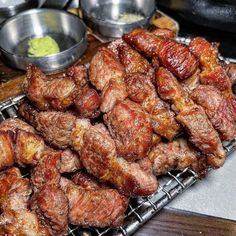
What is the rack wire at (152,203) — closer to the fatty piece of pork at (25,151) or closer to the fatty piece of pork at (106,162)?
the fatty piece of pork at (106,162)

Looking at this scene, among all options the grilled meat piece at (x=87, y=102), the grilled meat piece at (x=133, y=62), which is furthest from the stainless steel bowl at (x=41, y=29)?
the grilled meat piece at (x=87, y=102)

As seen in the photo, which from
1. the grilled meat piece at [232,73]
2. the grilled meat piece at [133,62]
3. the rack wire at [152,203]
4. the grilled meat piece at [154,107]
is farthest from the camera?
the grilled meat piece at [232,73]

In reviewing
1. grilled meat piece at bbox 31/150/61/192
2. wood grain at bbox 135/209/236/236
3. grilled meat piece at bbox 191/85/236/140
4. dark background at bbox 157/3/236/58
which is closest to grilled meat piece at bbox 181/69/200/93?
grilled meat piece at bbox 191/85/236/140

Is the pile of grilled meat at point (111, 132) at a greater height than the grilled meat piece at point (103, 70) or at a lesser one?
lesser

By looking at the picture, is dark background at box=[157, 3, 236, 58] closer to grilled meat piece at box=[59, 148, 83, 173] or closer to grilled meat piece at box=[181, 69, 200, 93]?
grilled meat piece at box=[181, 69, 200, 93]

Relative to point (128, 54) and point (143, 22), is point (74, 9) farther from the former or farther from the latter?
point (128, 54)

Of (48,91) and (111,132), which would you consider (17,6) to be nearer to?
(48,91)

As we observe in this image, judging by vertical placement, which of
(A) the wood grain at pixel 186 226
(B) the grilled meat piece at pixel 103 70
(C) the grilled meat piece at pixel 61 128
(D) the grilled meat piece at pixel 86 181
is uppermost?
(B) the grilled meat piece at pixel 103 70
